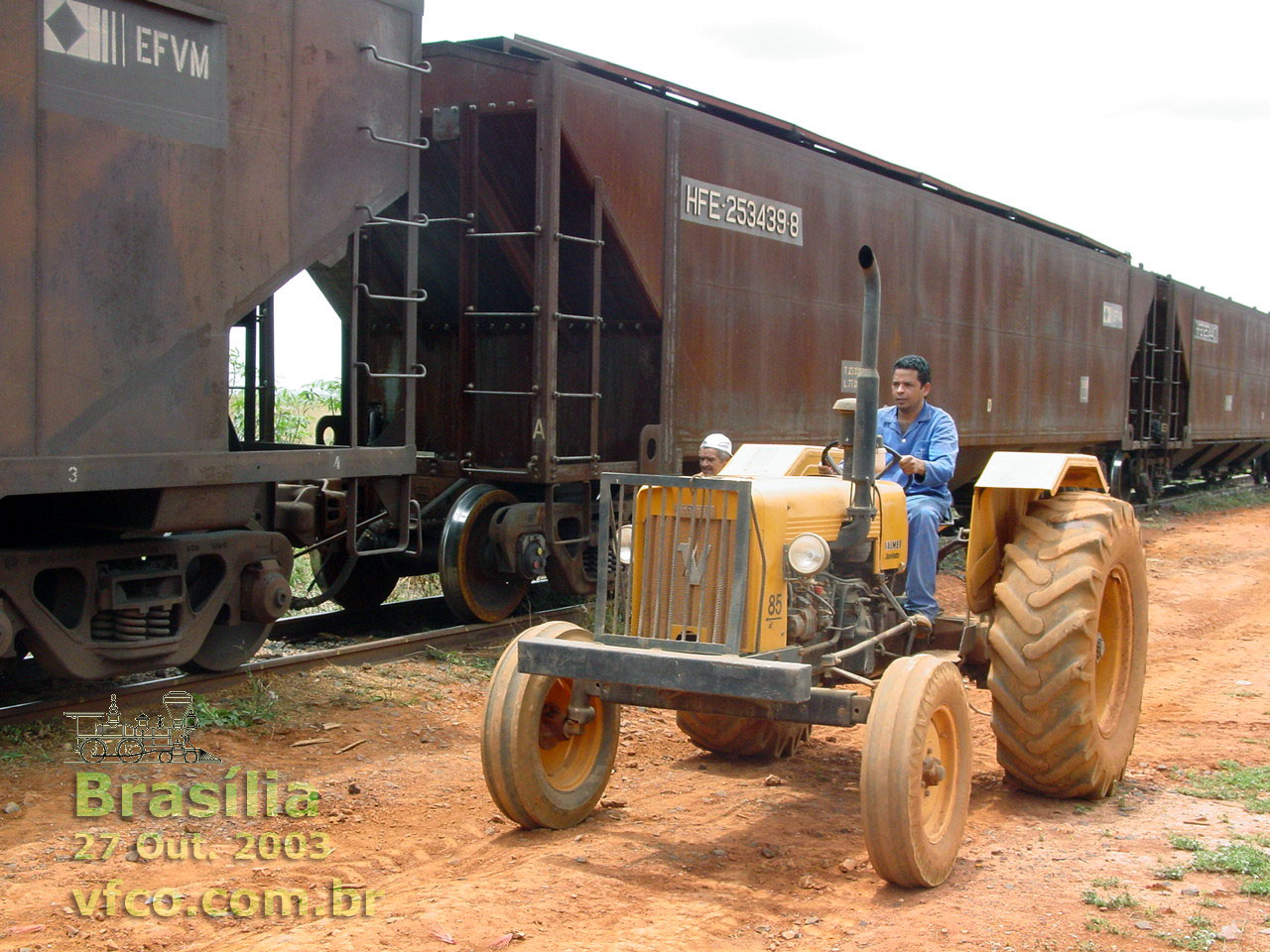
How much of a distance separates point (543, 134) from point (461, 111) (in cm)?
73

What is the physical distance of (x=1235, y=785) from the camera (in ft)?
18.2

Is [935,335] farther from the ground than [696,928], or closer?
farther from the ground

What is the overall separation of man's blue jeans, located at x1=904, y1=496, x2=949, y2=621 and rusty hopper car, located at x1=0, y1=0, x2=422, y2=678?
3.10 m

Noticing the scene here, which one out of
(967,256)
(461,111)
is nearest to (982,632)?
(461,111)

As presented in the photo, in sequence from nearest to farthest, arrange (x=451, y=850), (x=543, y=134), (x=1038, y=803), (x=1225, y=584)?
(x=451, y=850), (x=1038, y=803), (x=543, y=134), (x=1225, y=584)

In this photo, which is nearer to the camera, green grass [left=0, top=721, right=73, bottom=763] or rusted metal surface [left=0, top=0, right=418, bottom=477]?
rusted metal surface [left=0, top=0, right=418, bottom=477]

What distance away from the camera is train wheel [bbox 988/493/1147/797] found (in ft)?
16.4

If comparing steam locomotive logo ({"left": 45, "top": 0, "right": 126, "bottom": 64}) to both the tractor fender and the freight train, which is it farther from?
the tractor fender

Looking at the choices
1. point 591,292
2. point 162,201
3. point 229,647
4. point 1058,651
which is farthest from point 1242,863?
point 591,292

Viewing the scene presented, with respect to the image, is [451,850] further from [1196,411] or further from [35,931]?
[1196,411]

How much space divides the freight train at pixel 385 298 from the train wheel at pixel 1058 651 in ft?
11.8

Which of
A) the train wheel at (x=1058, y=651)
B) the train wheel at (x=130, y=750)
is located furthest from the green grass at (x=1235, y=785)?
the train wheel at (x=130, y=750)

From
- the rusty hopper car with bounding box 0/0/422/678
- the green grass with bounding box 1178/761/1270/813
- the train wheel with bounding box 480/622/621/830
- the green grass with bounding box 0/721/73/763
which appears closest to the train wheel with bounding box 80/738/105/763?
the green grass with bounding box 0/721/73/763

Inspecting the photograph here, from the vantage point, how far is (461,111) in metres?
8.41
